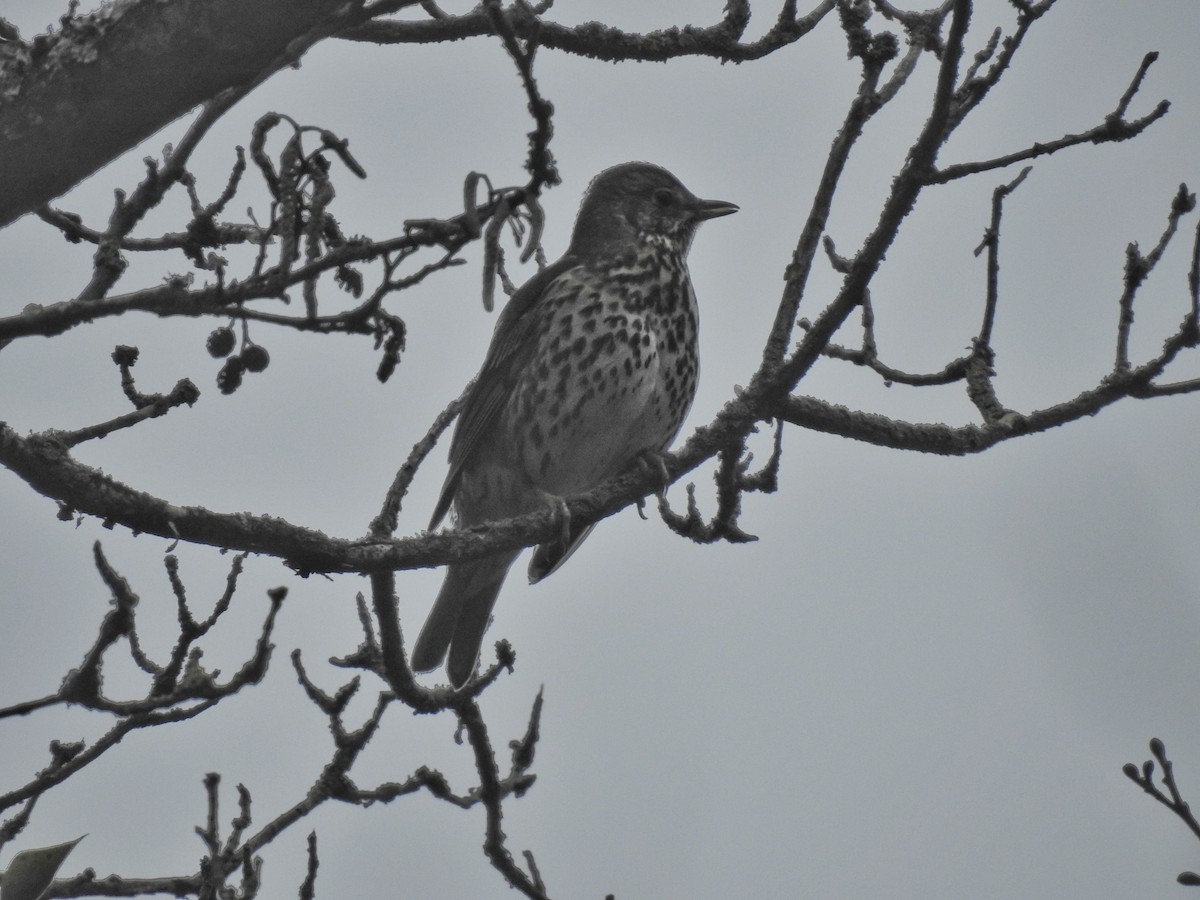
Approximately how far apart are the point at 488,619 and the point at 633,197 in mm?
2228

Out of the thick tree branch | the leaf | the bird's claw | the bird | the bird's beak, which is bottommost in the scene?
the leaf

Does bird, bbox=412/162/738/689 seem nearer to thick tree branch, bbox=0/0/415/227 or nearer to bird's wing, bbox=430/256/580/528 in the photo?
bird's wing, bbox=430/256/580/528

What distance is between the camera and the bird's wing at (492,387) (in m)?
6.67

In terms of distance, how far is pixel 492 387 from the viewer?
671 cm

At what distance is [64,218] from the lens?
392 centimetres

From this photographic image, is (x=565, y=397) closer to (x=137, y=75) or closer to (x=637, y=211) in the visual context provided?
(x=637, y=211)

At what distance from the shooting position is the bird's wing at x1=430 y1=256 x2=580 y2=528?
6.67m

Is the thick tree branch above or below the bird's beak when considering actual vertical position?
below

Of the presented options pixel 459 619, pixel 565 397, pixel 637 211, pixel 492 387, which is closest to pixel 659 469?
pixel 565 397

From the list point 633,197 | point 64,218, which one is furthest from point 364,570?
point 633,197

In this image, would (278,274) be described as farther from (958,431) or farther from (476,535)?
(958,431)

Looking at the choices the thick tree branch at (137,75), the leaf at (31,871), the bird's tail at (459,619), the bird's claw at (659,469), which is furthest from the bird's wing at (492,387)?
the thick tree branch at (137,75)

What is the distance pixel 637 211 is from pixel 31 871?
4750 mm

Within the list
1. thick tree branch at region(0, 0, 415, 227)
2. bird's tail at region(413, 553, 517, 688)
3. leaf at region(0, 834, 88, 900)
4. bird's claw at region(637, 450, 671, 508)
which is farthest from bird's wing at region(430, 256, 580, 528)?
thick tree branch at region(0, 0, 415, 227)
